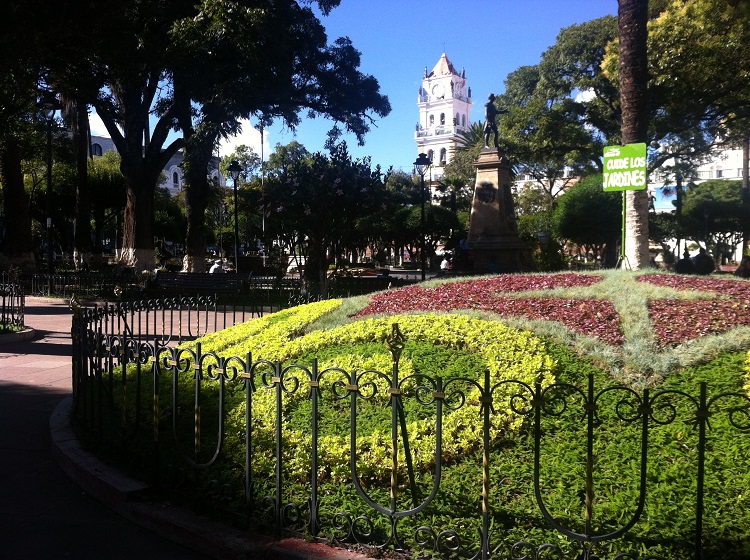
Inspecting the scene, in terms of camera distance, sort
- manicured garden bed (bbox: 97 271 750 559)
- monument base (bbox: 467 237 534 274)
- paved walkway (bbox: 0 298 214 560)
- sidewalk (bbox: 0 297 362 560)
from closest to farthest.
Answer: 1. manicured garden bed (bbox: 97 271 750 559)
2. sidewalk (bbox: 0 297 362 560)
3. paved walkway (bbox: 0 298 214 560)
4. monument base (bbox: 467 237 534 274)

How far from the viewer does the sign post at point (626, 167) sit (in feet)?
30.0

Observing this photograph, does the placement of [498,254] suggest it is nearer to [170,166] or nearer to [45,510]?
[45,510]

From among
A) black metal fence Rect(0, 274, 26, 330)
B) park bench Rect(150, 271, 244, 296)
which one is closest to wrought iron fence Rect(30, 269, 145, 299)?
park bench Rect(150, 271, 244, 296)

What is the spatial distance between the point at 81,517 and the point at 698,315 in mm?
4996

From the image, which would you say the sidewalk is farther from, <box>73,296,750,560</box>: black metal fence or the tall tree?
the tall tree

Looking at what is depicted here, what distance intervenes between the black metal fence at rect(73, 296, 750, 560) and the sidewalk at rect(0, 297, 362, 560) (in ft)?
0.58

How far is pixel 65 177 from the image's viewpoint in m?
35.0

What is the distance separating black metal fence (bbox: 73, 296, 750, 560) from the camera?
3.09 metres

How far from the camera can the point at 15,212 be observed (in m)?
21.2

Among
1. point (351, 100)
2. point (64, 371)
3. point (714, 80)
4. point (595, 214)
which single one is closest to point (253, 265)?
point (351, 100)

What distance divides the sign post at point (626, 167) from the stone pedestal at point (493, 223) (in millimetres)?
10169

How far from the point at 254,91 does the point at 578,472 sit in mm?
16711

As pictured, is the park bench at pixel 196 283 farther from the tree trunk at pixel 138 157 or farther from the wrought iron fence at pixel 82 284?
the tree trunk at pixel 138 157

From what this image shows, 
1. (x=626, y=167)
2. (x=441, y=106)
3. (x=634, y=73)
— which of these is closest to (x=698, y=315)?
(x=626, y=167)
